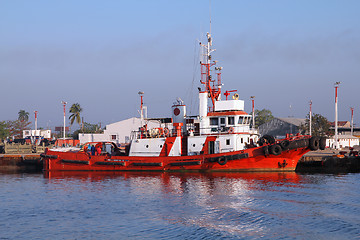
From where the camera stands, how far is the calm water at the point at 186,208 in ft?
51.4

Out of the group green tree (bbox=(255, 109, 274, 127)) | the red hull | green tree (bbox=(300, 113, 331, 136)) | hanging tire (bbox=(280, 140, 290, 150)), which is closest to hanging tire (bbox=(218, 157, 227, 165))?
the red hull

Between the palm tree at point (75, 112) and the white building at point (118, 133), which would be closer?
the white building at point (118, 133)

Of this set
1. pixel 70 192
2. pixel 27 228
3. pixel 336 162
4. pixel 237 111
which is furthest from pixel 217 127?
pixel 27 228

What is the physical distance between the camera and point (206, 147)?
3084 centimetres

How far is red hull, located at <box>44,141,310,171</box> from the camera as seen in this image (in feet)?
96.8

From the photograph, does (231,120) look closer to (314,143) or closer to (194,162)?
(194,162)

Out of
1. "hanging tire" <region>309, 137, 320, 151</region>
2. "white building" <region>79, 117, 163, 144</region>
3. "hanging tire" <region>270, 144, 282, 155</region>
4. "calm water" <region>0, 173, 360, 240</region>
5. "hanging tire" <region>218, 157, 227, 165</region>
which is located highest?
"white building" <region>79, 117, 163, 144</region>

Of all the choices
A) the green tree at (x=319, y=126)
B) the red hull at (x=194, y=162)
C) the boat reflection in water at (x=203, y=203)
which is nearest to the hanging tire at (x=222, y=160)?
the red hull at (x=194, y=162)

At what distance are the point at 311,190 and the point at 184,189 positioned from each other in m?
6.99

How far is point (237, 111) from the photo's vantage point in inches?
1230

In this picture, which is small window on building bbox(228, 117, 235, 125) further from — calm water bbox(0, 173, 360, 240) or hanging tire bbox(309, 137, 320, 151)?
hanging tire bbox(309, 137, 320, 151)

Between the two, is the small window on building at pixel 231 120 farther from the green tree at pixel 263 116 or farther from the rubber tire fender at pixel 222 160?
the green tree at pixel 263 116

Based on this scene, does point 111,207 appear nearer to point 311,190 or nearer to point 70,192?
point 70,192

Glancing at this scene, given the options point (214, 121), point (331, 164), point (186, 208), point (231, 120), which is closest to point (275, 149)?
point (231, 120)
